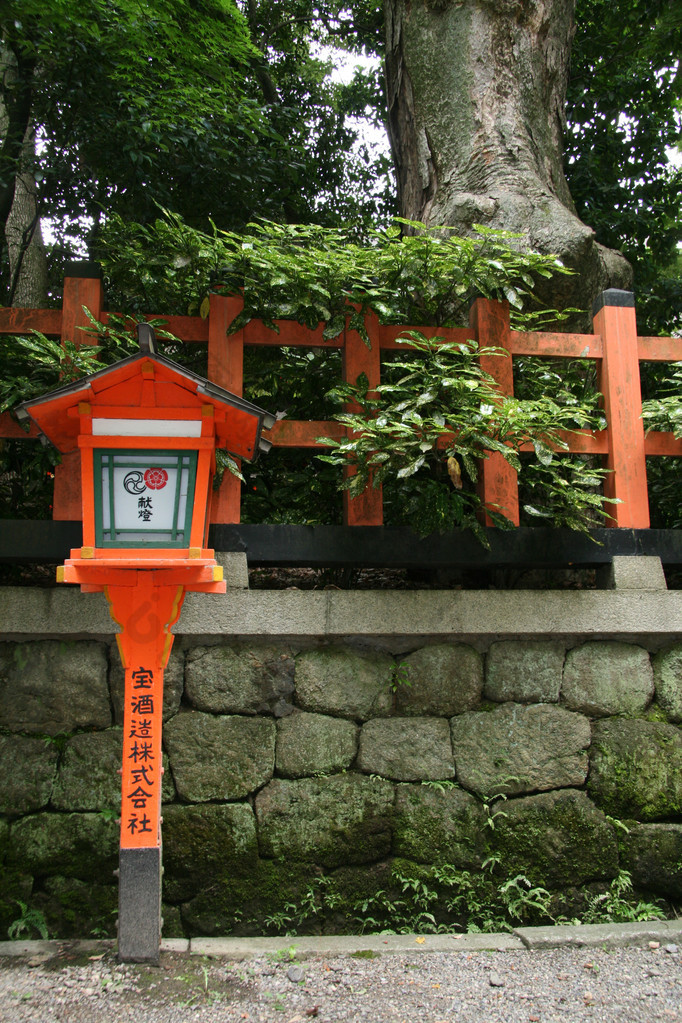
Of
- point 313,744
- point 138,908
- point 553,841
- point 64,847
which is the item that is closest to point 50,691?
point 64,847

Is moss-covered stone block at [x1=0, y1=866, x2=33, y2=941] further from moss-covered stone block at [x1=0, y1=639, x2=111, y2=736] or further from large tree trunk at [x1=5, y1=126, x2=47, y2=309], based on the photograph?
large tree trunk at [x1=5, y1=126, x2=47, y2=309]

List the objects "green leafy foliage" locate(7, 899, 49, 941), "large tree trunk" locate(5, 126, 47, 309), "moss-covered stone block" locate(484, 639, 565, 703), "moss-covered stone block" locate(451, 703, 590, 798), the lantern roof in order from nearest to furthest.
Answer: the lantern roof < "green leafy foliage" locate(7, 899, 49, 941) < "moss-covered stone block" locate(451, 703, 590, 798) < "moss-covered stone block" locate(484, 639, 565, 703) < "large tree trunk" locate(5, 126, 47, 309)

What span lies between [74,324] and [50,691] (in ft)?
5.15

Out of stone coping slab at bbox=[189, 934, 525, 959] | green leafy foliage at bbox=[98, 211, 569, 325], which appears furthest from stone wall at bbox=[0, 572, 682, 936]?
green leafy foliage at bbox=[98, 211, 569, 325]

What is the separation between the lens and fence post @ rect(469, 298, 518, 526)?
314 cm

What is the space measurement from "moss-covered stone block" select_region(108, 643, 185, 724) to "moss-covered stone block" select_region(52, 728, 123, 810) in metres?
0.12

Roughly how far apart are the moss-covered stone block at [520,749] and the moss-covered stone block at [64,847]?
1477mm

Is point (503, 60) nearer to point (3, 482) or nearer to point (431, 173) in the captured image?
point (431, 173)

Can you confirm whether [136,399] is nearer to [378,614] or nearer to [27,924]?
[378,614]

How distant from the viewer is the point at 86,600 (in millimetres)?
2922

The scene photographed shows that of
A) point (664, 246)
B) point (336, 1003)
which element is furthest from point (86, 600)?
point (664, 246)

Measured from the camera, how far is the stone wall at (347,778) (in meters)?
2.80

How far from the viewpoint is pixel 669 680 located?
3225 mm

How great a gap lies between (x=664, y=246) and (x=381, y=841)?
602cm
